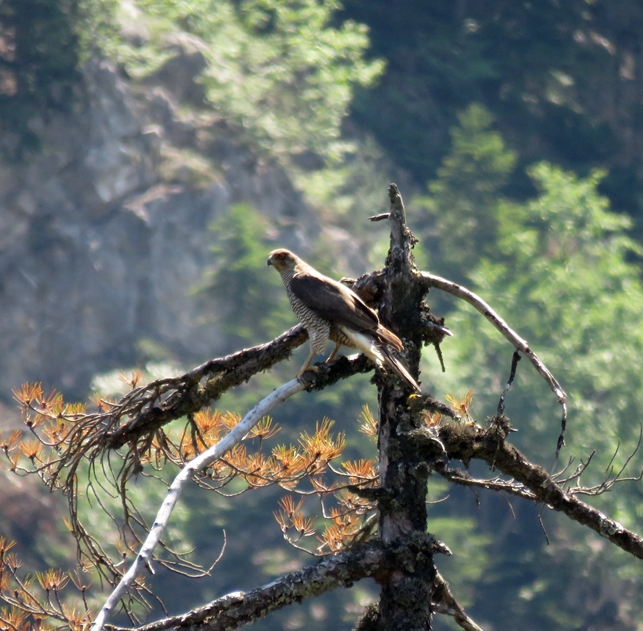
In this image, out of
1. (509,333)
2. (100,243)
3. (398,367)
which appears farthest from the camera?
(100,243)

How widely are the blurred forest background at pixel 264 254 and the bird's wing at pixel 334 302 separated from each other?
1607cm

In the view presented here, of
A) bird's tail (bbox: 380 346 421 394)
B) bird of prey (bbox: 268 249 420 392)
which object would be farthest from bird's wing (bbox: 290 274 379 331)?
bird's tail (bbox: 380 346 421 394)

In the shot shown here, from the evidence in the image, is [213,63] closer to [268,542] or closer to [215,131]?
[215,131]

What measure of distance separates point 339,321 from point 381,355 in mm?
324

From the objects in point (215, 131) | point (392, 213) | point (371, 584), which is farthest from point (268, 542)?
point (392, 213)

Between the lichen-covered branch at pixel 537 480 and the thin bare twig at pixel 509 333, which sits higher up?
the thin bare twig at pixel 509 333

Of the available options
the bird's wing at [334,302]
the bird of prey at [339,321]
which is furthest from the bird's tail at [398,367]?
the bird's wing at [334,302]

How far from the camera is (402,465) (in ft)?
10.3

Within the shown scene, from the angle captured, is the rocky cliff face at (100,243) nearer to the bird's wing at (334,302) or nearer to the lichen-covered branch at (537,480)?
the bird's wing at (334,302)

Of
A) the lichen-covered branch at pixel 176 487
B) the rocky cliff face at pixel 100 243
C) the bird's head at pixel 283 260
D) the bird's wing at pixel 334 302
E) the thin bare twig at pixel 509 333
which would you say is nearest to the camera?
the lichen-covered branch at pixel 176 487

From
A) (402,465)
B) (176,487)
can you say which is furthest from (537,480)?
(176,487)

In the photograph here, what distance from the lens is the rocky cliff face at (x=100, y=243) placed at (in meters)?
24.2

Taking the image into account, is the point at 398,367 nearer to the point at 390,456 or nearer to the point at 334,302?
the point at 390,456

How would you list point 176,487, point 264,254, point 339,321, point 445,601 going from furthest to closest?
point 264,254, point 339,321, point 445,601, point 176,487
